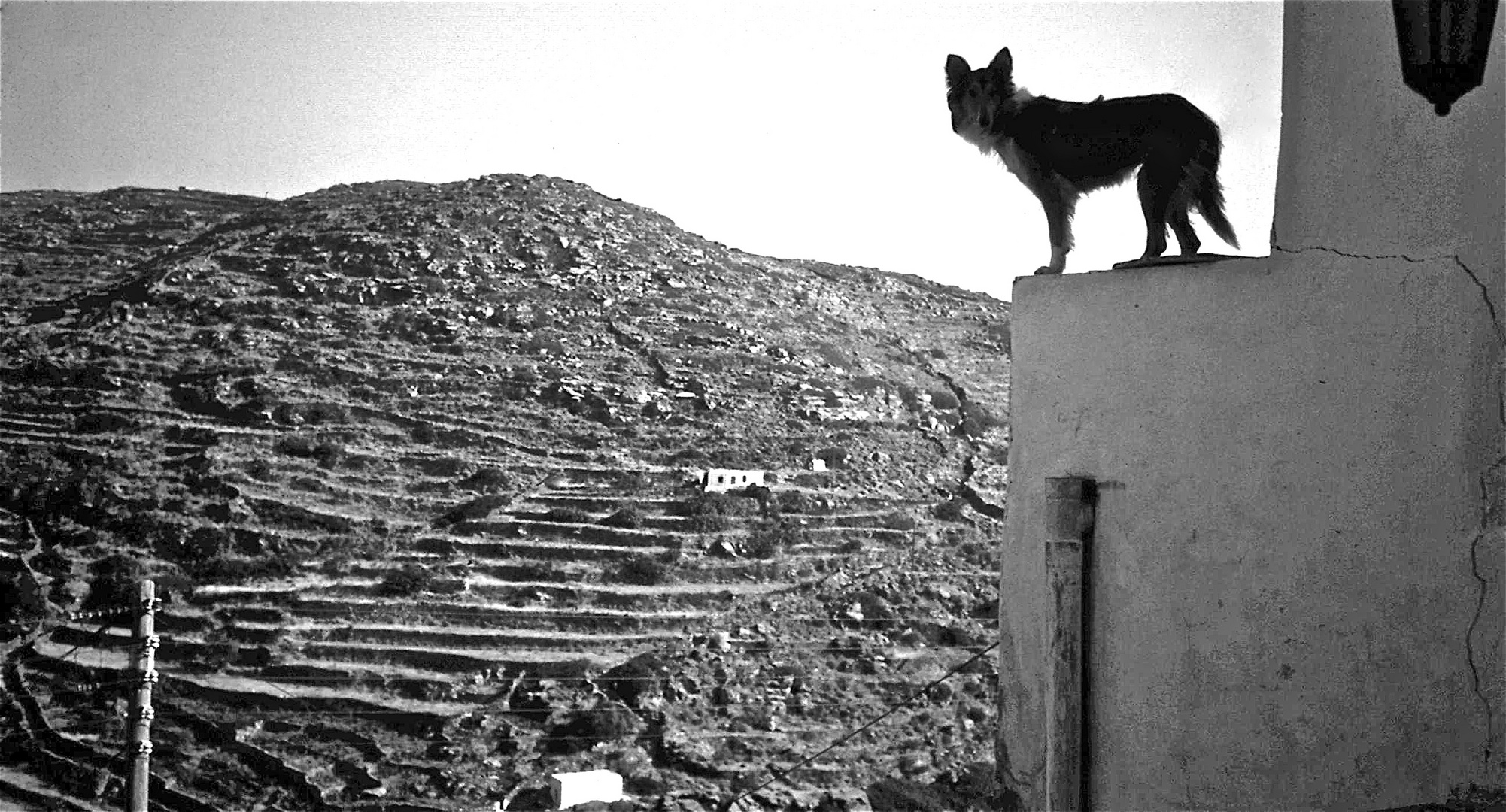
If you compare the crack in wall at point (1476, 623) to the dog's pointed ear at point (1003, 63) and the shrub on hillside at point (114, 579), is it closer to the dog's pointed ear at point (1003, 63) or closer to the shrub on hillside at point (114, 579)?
the dog's pointed ear at point (1003, 63)

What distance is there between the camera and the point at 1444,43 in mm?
2059

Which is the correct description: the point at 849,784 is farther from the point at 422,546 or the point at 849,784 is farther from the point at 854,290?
the point at 854,290

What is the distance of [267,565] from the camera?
3303 cm

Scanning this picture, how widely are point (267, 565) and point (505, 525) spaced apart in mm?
6581

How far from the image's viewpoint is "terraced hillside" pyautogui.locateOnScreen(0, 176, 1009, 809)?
26062 millimetres

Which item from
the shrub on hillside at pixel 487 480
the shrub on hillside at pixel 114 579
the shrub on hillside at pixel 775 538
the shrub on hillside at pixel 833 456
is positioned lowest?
the shrub on hillside at pixel 114 579

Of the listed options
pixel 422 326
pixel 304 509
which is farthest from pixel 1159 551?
pixel 422 326

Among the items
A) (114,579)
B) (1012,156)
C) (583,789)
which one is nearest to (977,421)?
(583,789)

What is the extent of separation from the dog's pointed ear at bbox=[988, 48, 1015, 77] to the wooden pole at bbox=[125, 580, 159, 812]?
364 inches

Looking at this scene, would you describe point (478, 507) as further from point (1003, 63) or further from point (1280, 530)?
point (1280, 530)

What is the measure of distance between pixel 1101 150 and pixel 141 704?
9.76 metres

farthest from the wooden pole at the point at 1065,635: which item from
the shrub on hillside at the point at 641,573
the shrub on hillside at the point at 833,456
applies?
the shrub on hillside at the point at 833,456

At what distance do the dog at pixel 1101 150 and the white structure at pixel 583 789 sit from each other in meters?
19.9

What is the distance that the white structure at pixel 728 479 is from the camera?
39.3 meters
